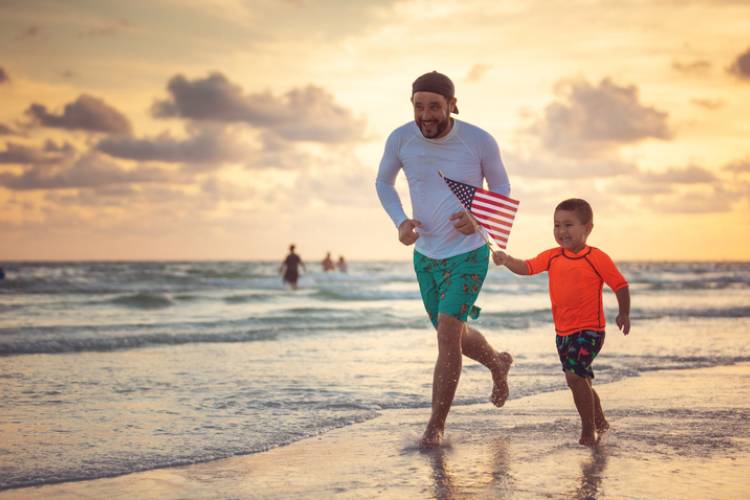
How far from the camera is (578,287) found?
4578mm

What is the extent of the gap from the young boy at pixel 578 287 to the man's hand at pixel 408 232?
0.50 m

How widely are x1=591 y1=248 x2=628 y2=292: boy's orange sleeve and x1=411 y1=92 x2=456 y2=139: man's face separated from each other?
1142 millimetres

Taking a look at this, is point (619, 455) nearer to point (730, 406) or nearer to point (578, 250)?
point (578, 250)

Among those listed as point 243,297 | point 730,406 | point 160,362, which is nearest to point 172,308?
point 243,297

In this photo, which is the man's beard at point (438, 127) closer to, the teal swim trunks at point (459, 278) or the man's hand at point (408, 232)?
the man's hand at point (408, 232)

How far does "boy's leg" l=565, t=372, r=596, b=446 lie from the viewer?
4648mm

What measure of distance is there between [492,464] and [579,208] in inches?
59.9

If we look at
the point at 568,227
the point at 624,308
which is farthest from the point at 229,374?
the point at 624,308

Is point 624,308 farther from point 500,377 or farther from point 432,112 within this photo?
point 432,112

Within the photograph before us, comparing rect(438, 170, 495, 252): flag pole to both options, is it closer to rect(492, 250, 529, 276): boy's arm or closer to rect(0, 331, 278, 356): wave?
rect(492, 250, 529, 276): boy's arm

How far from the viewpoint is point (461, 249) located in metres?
4.79

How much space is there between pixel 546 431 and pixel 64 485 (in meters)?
2.84

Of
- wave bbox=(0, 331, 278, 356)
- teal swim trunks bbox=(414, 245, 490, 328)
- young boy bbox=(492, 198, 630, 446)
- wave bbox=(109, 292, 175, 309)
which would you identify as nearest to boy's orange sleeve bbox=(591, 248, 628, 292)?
young boy bbox=(492, 198, 630, 446)

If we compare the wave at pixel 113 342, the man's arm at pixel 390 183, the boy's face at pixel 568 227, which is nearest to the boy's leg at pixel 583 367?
the boy's face at pixel 568 227
